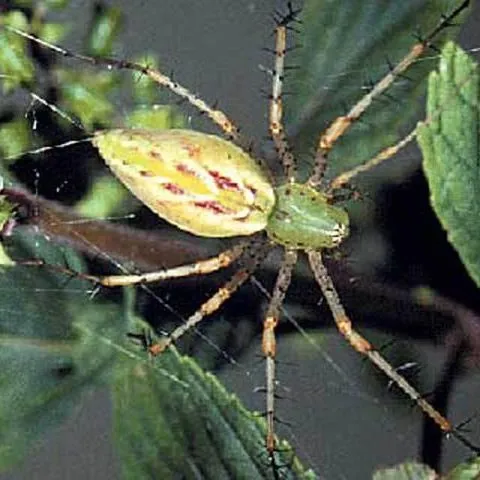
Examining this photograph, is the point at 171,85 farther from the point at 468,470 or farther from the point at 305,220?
the point at 468,470

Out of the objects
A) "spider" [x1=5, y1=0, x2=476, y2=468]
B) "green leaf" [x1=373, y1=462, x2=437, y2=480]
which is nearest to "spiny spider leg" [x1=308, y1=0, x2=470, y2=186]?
"spider" [x1=5, y1=0, x2=476, y2=468]

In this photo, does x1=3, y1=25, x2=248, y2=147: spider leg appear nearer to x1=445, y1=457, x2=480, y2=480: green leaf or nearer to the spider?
the spider

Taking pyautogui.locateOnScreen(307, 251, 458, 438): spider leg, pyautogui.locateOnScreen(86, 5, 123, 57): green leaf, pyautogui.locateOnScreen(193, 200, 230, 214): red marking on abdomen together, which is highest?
pyautogui.locateOnScreen(86, 5, 123, 57): green leaf

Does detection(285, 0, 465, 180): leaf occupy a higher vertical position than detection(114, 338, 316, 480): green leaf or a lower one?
higher

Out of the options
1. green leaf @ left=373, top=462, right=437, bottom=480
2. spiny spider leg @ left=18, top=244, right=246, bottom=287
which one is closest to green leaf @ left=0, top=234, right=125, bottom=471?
spiny spider leg @ left=18, top=244, right=246, bottom=287

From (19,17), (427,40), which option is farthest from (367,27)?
(19,17)

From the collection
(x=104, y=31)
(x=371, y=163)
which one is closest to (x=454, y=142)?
(x=371, y=163)

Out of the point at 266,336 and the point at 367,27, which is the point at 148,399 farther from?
the point at 367,27
